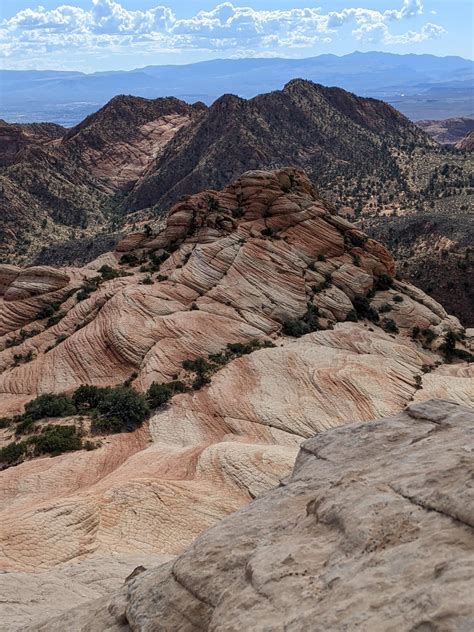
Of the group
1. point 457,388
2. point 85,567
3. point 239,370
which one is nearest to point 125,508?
point 85,567

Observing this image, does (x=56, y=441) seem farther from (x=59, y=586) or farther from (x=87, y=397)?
(x=59, y=586)

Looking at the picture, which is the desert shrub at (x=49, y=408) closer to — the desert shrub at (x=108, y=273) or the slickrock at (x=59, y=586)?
the slickrock at (x=59, y=586)

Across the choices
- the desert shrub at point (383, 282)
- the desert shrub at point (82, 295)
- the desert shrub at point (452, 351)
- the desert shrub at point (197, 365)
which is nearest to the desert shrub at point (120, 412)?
the desert shrub at point (197, 365)

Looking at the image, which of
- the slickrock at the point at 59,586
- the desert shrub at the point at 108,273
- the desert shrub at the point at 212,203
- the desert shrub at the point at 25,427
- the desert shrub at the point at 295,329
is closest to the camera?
the slickrock at the point at 59,586

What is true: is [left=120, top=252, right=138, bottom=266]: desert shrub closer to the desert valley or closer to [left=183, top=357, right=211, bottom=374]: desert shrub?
the desert valley

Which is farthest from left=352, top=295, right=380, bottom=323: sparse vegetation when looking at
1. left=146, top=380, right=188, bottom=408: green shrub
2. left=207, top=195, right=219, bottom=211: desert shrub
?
left=146, top=380, right=188, bottom=408: green shrub

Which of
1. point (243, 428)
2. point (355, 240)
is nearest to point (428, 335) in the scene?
point (355, 240)

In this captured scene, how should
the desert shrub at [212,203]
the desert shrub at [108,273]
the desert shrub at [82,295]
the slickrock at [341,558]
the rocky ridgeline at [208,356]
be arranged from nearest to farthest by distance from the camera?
the slickrock at [341,558] → the rocky ridgeline at [208,356] → the desert shrub at [82,295] → the desert shrub at [108,273] → the desert shrub at [212,203]
